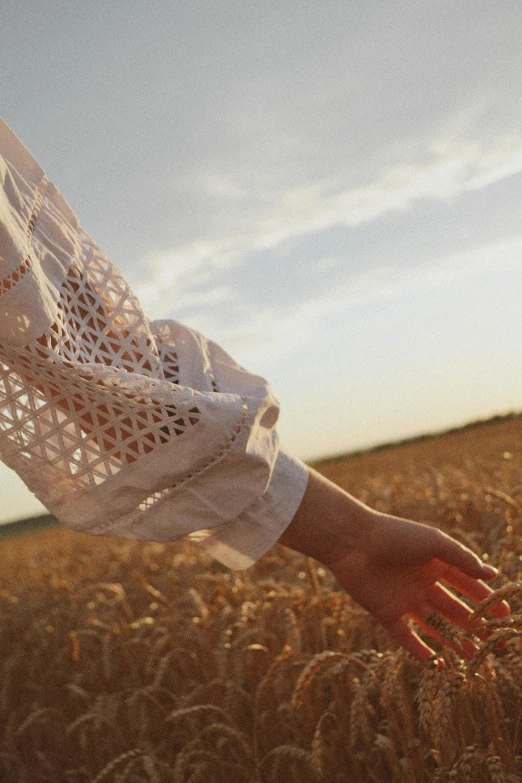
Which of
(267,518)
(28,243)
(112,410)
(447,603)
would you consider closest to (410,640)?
(447,603)

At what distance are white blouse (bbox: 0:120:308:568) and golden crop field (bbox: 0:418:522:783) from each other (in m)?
0.29

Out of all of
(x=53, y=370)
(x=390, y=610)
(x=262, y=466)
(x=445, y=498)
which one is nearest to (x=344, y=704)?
(x=390, y=610)

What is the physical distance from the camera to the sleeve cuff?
1230 mm

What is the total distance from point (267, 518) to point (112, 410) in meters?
0.31

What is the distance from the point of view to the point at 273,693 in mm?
1786

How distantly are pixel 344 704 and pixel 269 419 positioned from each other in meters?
0.70

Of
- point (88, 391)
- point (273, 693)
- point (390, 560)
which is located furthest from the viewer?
point (273, 693)

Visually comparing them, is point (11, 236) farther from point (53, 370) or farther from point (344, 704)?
point (344, 704)

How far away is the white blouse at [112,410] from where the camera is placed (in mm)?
1109

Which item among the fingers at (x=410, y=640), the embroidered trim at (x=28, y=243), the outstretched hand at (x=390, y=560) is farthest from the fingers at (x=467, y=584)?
the embroidered trim at (x=28, y=243)

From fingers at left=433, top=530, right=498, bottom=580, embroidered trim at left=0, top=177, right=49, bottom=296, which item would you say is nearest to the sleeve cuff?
fingers at left=433, top=530, right=498, bottom=580

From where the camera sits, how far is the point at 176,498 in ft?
3.83

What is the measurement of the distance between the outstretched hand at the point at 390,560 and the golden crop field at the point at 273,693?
80 millimetres

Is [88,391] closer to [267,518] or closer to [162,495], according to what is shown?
[162,495]
